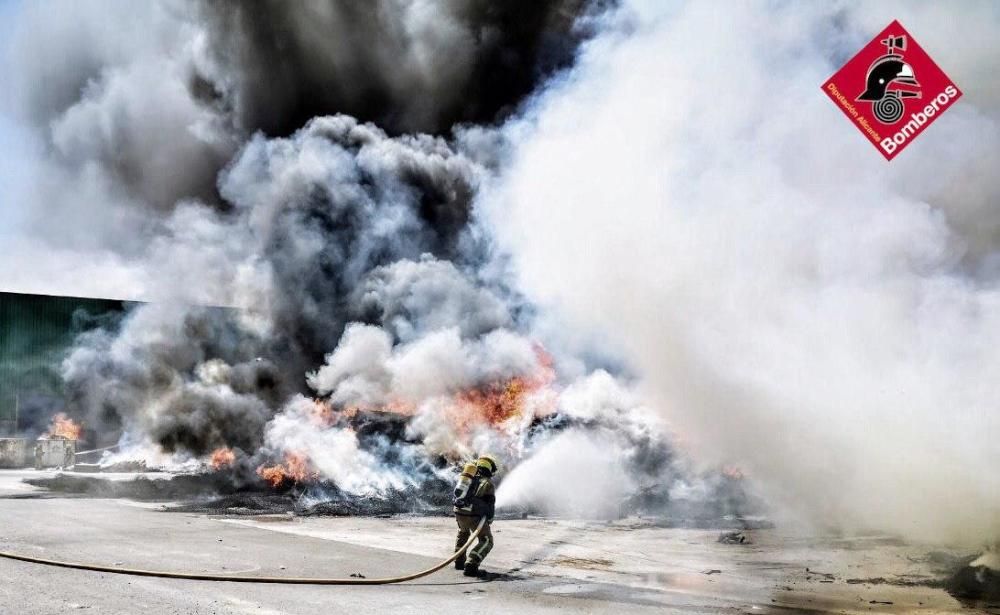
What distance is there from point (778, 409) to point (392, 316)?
18.8m

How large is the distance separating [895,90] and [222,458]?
747 inches

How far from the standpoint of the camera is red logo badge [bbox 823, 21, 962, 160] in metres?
10.9

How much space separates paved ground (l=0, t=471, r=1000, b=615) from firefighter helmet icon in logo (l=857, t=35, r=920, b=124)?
6613 millimetres

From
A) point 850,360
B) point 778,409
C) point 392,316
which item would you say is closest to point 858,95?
point 850,360

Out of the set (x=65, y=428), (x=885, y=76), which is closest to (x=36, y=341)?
(x=65, y=428)

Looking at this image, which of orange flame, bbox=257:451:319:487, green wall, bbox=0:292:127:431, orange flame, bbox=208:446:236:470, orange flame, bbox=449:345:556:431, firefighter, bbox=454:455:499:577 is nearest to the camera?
firefighter, bbox=454:455:499:577

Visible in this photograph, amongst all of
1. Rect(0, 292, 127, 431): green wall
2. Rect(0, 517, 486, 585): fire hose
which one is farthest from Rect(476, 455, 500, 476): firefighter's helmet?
Rect(0, 292, 127, 431): green wall

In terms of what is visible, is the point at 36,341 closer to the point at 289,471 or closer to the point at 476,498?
the point at 289,471

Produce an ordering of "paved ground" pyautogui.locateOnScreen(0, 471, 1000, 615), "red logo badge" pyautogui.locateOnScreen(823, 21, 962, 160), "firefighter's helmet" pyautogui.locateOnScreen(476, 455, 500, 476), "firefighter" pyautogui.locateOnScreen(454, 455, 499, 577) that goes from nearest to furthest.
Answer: "paved ground" pyautogui.locateOnScreen(0, 471, 1000, 615)
"firefighter" pyautogui.locateOnScreen(454, 455, 499, 577)
"firefighter's helmet" pyautogui.locateOnScreen(476, 455, 500, 476)
"red logo badge" pyautogui.locateOnScreen(823, 21, 962, 160)

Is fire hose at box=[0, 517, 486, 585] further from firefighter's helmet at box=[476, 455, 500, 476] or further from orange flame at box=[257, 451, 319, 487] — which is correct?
orange flame at box=[257, 451, 319, 487]

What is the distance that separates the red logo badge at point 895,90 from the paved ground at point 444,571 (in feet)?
20.8

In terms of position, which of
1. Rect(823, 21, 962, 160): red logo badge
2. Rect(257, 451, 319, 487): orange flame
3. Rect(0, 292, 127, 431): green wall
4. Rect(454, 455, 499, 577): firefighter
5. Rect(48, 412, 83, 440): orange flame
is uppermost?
Rect(0, 292, 127, 431): green wall

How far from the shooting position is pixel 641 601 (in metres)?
8.62

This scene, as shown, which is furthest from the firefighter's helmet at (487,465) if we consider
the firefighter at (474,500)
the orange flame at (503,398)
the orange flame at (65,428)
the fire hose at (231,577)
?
the orange flame at (65,428)
